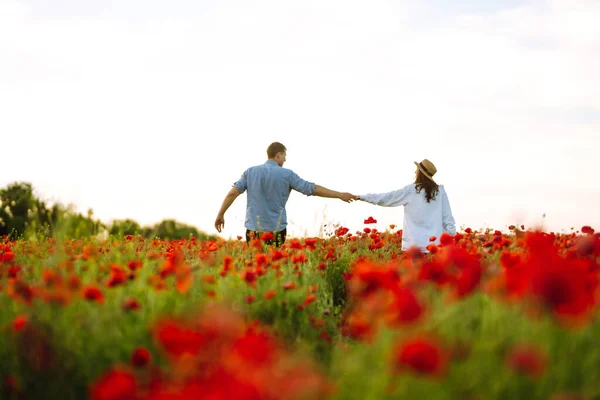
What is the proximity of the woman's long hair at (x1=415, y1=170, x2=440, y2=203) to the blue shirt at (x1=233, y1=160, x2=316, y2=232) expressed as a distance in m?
1.99

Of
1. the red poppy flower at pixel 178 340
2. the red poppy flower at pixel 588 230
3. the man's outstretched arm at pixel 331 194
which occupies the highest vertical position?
the man's outstretched arm at pixel 331 194

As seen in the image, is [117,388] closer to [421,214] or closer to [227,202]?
[421,214]

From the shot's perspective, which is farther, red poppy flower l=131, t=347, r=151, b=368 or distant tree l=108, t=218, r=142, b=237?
distant tree l=108, t=218, r=142, b=237

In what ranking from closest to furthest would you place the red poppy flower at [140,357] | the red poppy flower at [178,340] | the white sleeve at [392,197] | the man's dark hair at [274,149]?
1. the red poppy flower at [178,340]
2. the red poppy flower at [140,357]
3. the white sleeve at [392,197]
4. the man's dark hair at [274,149]

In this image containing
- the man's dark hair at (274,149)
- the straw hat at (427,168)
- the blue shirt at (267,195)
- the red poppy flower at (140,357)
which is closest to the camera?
the red poppy flower at (140,357)

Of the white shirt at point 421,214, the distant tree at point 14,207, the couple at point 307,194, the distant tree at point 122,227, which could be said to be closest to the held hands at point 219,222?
the couple at point 307,194

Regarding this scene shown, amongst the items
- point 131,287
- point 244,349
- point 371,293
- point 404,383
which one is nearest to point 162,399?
point 244,349

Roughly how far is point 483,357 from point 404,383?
1.56 ft

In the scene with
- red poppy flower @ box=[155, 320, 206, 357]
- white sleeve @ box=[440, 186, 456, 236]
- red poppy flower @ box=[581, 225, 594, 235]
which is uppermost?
white sleeve @ box=[440, 186, 456, 236]

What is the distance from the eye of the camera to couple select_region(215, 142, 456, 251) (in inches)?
355

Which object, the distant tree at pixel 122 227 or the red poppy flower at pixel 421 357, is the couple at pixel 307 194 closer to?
the distant tree at pixel 122 227

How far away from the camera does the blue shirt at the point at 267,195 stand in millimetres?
9688

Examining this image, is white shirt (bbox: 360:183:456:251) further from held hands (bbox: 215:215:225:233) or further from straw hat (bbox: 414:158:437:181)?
held hands (bbox: 215:215:225:233)

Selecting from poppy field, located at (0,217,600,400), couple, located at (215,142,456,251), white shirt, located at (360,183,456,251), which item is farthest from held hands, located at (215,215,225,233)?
poppy field, located at (0,217,600,400)
